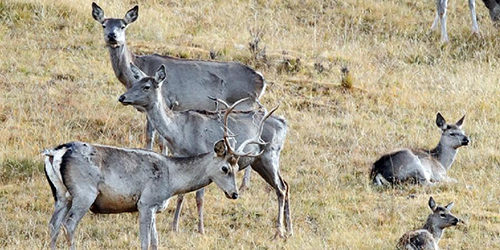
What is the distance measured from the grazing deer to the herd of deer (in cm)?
1

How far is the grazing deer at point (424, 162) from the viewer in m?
14.5

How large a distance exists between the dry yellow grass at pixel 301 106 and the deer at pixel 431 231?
22 centimetres

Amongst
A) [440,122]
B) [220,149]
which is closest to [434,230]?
[220,149]

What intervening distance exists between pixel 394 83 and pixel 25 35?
6.45m

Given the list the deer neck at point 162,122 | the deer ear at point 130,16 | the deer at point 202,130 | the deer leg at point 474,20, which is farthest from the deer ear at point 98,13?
the deer leg at point 474,20

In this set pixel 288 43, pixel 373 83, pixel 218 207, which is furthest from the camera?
pixel 288 43

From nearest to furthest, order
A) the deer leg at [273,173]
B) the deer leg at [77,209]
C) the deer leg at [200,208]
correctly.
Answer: the deer leg at [77,209], the deer leg at [200,208], the deer leg at [273,173]

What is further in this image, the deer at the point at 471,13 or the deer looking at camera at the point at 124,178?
the deer at the point at 471,13

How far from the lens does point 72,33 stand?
19.8 meters

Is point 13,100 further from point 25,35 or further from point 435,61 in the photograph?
point 435,61

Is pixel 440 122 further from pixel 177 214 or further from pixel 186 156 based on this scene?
pixel 186 156

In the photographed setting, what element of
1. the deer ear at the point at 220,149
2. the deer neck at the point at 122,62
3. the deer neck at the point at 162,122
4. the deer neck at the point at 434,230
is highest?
the deer ear at the point at 220,149

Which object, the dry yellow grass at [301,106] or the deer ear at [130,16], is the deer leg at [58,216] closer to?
the dry yellow grass at [301,106]

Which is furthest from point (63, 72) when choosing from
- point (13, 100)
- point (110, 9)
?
point (110, 9)
